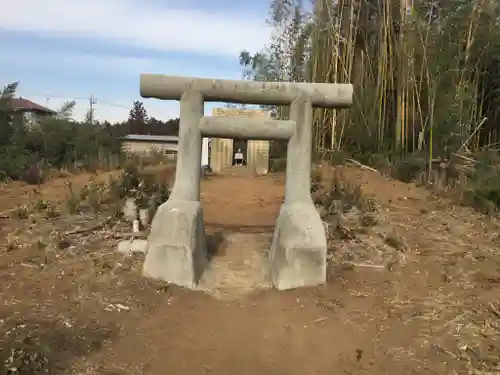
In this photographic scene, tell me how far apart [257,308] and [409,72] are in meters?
5.30

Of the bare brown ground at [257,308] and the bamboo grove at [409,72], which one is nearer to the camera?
the bare brown ground at [257,308]

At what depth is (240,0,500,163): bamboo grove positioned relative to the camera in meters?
7.70

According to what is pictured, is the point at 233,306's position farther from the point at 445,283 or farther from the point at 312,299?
the point at 445,283

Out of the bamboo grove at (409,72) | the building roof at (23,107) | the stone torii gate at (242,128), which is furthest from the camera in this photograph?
the building roof at (23,107)

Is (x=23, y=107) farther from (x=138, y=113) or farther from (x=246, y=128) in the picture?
(x=138, y=113)

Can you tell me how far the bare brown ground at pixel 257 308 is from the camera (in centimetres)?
323

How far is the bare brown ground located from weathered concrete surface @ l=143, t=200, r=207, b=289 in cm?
12

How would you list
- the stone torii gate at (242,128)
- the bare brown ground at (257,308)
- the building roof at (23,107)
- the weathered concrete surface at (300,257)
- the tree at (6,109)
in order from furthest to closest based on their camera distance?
the building roof at (23,107) < the tree at (6,109) < the stone torii gate at (242,128) < the weathered concrete surface at (300,257) < the bare brown ground at (257,308)

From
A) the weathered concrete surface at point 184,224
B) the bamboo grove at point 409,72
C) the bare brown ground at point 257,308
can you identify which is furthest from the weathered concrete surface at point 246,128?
the bamboo grove at point 409,72

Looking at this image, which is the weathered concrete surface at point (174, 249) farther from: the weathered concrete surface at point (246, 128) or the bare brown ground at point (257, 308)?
the weathered concrete surface at point (246, 128)

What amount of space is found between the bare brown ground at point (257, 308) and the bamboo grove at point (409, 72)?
2.76 m

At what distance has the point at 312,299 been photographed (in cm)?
406

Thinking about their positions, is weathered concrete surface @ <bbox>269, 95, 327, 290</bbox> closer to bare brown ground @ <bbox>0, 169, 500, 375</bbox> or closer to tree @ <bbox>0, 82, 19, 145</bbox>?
bare brown ground @ <bbox>0, 169, 500, 375</bbox>

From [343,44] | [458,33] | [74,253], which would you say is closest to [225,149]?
[343,44]
